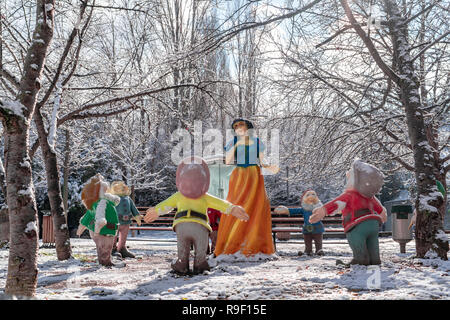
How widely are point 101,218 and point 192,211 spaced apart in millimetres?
1468

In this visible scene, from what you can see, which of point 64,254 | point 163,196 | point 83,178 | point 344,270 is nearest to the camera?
point 344,270

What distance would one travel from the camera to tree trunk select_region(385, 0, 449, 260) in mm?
5234

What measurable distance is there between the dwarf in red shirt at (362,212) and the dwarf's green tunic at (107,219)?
2.64 m

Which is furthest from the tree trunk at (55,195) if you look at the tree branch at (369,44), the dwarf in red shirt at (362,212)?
the tree branch at (369,44)

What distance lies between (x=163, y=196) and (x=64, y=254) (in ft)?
45.7

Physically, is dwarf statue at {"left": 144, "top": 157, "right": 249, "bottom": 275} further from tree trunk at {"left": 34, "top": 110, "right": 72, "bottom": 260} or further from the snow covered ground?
tree trunk at {"left": 34, "top": 110, "right": 72, "bottom": 260}

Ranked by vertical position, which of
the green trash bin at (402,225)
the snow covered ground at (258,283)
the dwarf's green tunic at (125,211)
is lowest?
the snow covered ground at (258,283)

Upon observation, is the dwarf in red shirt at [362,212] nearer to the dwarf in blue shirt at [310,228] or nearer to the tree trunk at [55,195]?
the dwarf in blue shirt at [310,228]

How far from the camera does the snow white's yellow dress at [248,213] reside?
5.97m
